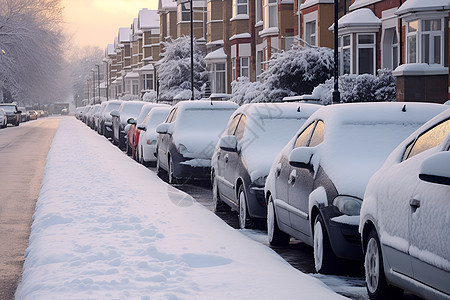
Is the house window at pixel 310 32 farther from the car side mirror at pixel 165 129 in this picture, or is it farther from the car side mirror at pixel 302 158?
the car side mirror at pixel 302 158

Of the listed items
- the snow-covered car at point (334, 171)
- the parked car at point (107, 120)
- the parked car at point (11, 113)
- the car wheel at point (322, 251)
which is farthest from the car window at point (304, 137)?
the parked car at point (11, 113)

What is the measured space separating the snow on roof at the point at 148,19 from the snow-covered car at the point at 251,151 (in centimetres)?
8862

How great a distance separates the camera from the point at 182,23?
70.2 metres

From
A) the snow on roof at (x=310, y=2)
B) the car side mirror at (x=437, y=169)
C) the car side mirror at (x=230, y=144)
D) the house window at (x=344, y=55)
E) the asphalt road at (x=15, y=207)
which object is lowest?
the asphalt road at (x=15, y=207)

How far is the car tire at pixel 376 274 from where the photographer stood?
21.6 feet

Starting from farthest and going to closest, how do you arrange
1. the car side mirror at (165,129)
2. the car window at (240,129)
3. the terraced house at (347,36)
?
the terraced house at (347,36)
the car side mirror at (165,129)
the car window at (240,129)

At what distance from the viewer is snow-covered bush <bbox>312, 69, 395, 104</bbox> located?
27250 millimetres

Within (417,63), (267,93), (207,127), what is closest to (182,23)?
(267,93)

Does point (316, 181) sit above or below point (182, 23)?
below

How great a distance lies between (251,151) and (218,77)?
46718mm

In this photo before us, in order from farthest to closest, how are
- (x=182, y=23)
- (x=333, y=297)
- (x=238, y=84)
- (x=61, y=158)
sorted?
(x=182, y=23)
(x=238, y=84)
(x=61, y=158)
(x=333, y=297)

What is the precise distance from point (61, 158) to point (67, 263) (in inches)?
596

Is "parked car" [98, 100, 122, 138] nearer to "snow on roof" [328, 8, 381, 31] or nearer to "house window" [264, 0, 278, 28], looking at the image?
"house window" [264, 0, 278, 28]

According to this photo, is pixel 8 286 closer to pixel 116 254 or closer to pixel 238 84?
pixel 116 254
